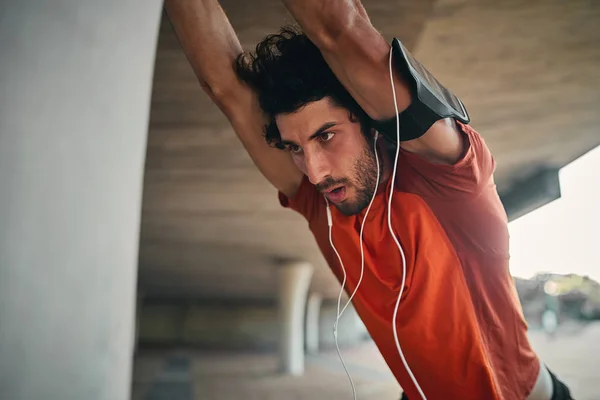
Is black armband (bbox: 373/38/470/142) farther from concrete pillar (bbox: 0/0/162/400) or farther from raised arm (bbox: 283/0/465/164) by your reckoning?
concrete pillar (bbox: 0/0/162/400)

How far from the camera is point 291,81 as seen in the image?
142 centimetres

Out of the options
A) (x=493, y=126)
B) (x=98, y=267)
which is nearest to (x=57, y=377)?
(x=98, y=267)

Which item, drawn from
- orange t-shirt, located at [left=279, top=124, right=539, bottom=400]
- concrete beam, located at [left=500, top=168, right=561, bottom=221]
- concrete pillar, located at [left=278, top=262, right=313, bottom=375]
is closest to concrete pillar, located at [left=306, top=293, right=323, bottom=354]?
concrete pillar, located at [left=278, top=262, right=313, bottom=375]

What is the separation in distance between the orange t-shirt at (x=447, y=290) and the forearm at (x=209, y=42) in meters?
0.51

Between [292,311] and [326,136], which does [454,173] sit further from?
[292,311]

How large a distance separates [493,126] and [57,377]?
9.39 feet

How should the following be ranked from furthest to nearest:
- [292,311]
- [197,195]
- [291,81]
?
[292,311] < [197,195] < [291,81]

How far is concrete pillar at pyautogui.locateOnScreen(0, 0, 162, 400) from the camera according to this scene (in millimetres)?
503

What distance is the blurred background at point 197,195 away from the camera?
0.52 meters

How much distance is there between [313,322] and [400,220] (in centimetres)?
690

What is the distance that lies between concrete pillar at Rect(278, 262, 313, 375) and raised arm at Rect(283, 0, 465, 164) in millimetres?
5006

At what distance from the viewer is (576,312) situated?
16.3 feet

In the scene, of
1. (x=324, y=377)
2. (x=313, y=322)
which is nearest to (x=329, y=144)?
(x=324, y=377)

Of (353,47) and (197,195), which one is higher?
(353,47)
